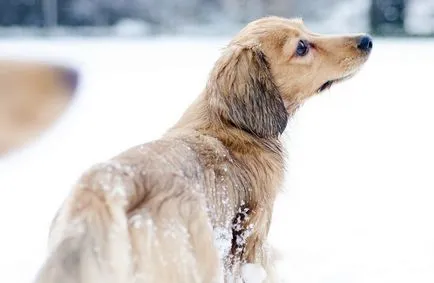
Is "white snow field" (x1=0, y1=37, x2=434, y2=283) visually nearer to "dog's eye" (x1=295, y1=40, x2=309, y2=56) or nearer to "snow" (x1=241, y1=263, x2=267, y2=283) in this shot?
"dog's eye" (x1=295, y1=40, x2=309, y2=56)

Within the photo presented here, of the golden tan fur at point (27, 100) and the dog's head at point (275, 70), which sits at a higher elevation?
the dog's head at point (275, 70)

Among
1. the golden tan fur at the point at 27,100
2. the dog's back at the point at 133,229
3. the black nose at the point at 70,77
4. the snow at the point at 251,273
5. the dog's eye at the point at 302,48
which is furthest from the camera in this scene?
the black nose at the point at 70,77

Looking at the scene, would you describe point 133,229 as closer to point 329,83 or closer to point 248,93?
point 248,93

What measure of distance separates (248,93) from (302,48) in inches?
13.9

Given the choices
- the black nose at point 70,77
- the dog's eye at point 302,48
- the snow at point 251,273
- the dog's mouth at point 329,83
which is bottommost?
the black nose at point 70,77

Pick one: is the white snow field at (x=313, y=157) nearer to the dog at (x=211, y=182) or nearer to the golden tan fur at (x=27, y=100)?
the golden tan fur at (x=27, y=100)

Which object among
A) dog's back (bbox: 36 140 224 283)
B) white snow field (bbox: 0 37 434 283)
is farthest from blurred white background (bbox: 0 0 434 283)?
dog's back (bbox: 36 140 224 283)

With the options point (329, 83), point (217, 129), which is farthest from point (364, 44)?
point (217, 129)

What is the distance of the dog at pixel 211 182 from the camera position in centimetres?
234

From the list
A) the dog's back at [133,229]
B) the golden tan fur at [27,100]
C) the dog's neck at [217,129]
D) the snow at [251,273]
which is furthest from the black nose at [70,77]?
the dog's back at [133,229]

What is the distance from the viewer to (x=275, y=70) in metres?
3.44

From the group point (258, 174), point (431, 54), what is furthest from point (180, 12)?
point (258, 174)

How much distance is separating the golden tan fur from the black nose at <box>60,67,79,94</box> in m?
0.01

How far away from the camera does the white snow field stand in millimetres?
4141
